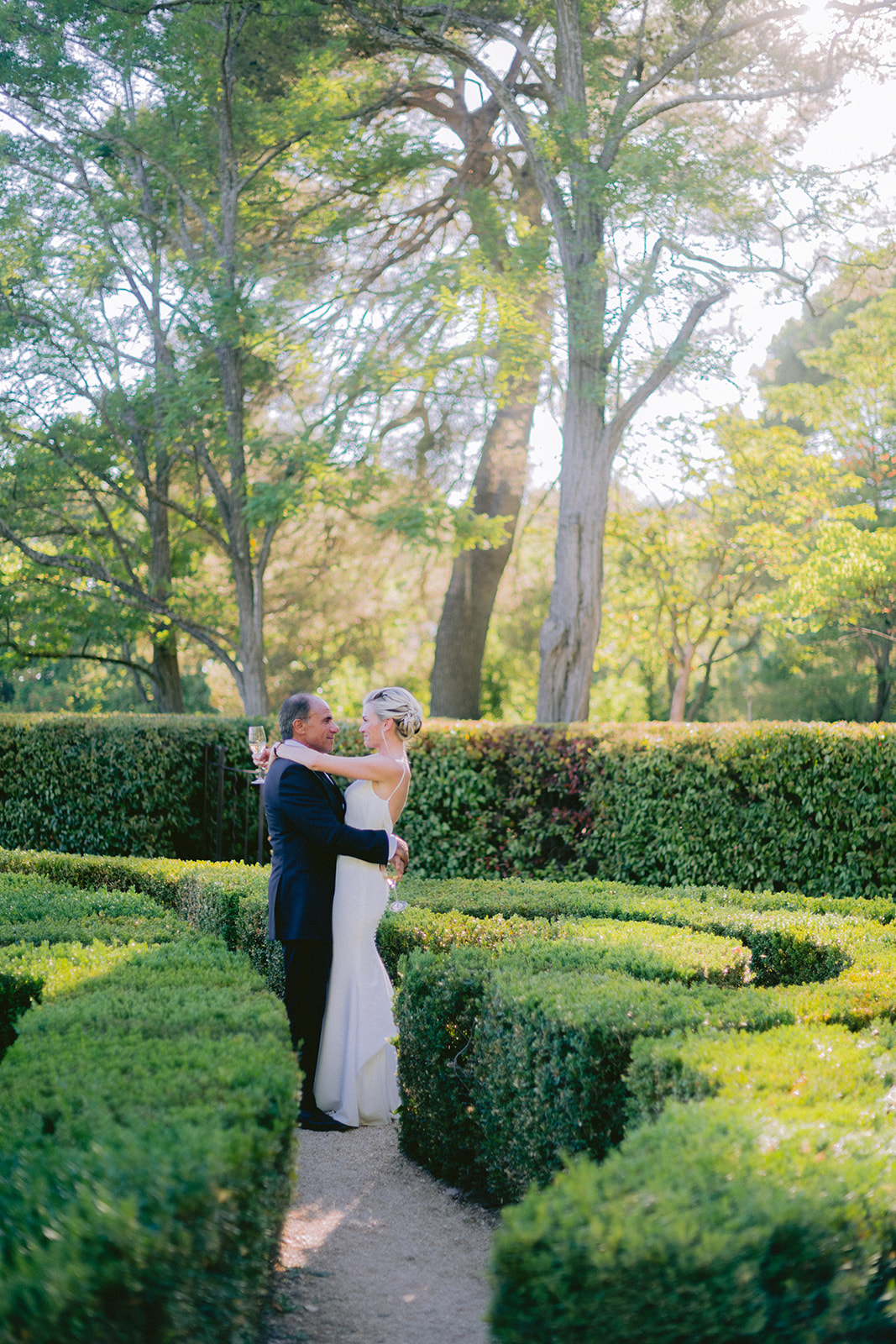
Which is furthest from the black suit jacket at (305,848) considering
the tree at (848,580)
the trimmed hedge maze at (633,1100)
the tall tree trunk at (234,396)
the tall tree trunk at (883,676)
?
the tall tree trunk at (883,676)

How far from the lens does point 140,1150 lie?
253 centimetres

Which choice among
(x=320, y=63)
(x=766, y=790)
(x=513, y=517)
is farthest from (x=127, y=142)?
(x=766, y=790)

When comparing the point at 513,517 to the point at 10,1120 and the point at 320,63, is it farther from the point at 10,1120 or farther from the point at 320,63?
the point at 10,1120

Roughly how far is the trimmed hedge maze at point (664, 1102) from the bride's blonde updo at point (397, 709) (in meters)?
1.06

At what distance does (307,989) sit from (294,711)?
1418mm

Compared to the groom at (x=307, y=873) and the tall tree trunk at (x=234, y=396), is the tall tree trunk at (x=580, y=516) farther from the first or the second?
the groom at (x=307, y=873)

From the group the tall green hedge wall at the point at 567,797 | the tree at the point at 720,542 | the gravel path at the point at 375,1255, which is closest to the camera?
the gravel path at the point at 375,1255

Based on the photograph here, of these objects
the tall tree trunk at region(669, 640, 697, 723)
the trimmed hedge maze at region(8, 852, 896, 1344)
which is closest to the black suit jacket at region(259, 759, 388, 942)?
the trimmed hedge maze at region(8, 852, 896, 1344)

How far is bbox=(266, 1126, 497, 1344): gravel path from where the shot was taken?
353 cm

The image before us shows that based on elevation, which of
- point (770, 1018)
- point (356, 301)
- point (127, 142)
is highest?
point (127, 142)

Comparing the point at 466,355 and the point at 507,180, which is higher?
the point at 507,180

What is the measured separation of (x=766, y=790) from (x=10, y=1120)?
22.5 feet

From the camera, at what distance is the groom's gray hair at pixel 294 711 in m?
5.65

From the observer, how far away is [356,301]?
1808 centimetres
